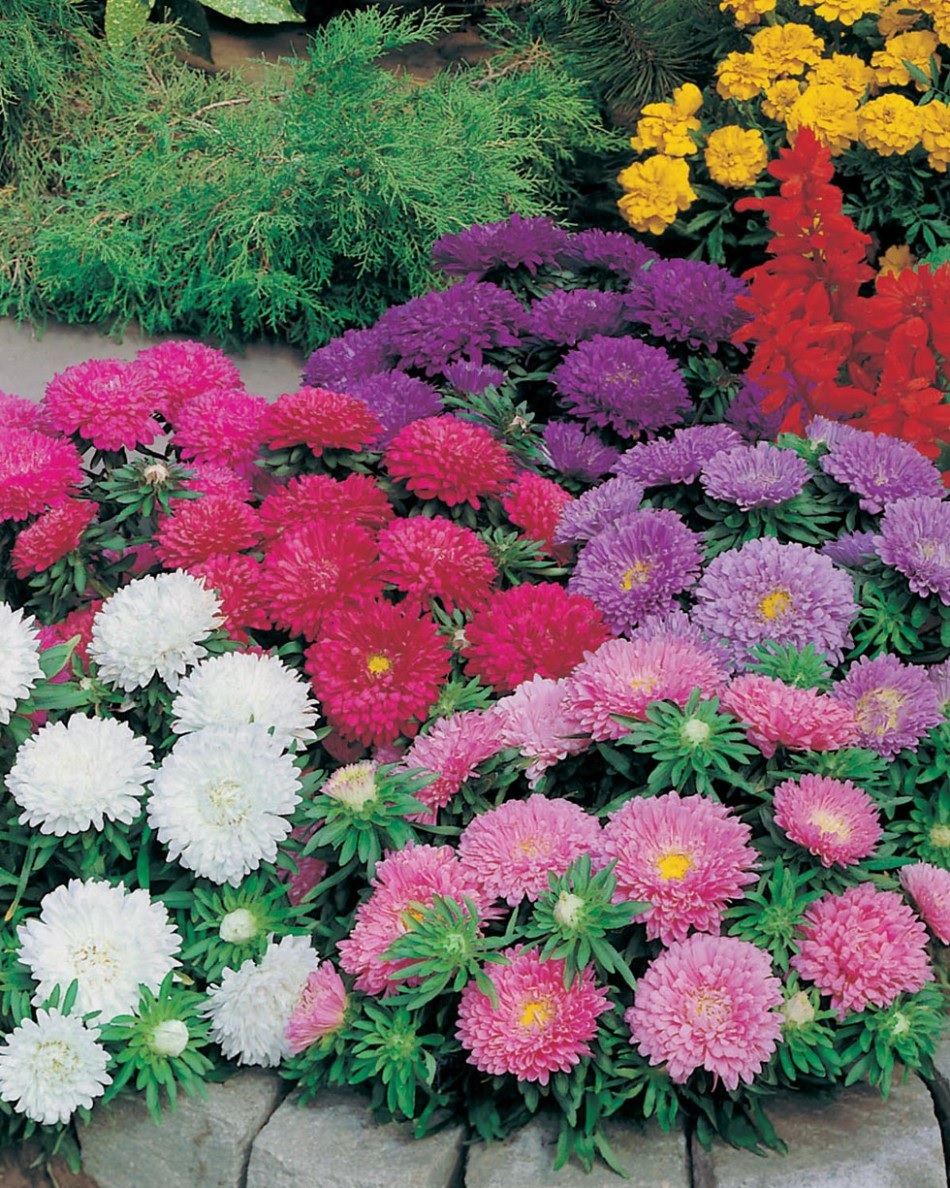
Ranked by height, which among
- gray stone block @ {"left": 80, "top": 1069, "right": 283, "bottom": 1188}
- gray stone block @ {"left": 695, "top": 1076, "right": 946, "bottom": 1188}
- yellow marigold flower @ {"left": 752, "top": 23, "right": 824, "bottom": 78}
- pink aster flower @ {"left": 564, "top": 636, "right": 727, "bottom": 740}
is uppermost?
yellow marigold flower @ {"left": 752, "top": 23, "right": 824, "bottom": 78}

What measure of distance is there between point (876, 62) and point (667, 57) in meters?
0.87

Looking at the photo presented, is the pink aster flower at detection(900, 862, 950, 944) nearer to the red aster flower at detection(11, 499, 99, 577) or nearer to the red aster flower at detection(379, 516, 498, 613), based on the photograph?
the red aster flower at detection(379, 516, 498, 613)

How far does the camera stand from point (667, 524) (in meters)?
1.86

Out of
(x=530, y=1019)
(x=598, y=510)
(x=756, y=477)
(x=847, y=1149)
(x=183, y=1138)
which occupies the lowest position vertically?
(x=183, y=1138)

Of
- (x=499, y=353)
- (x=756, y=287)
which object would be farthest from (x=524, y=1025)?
(x=499, y=353)

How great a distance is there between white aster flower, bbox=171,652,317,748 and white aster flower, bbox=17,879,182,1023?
0.22m

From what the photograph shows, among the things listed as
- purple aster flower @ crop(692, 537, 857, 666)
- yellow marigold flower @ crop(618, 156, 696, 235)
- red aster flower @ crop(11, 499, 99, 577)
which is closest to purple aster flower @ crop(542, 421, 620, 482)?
purple aster flower @ crop(692, 537, 857, 666)

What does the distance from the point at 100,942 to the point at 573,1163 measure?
0.56 meters

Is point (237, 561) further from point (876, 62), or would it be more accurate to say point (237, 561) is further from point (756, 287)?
point (876, 62)

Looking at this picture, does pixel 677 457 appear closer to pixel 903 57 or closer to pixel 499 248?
pixel 499 248

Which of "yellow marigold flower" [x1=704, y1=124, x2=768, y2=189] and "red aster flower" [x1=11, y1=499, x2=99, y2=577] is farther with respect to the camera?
"yellow marigold flower" [x1=704, y1=124, x2=768, y2=189]

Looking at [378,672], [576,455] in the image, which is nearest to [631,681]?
[378,672]

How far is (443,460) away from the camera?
1983 mm

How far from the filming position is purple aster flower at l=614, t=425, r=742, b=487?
2016mm
